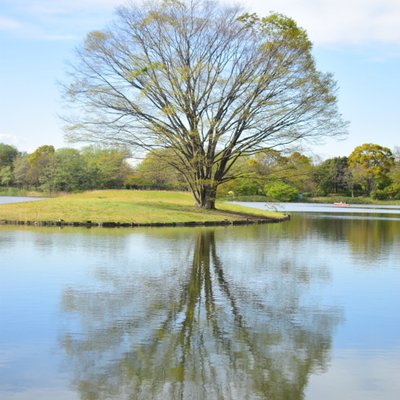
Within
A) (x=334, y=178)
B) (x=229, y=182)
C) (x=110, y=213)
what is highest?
(x=334, y=178)

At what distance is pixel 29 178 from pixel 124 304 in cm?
8682

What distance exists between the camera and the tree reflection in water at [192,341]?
620cm

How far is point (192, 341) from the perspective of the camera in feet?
25.8

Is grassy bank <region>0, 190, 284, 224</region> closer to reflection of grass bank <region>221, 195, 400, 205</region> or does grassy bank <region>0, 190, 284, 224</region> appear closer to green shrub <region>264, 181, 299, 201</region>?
reflection of grass bank <region>221, 195, 400, 205</region>

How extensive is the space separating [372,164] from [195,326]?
94.1m

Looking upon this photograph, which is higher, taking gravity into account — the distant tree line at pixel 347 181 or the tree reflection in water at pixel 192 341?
the distant tree line at pixel 347 181

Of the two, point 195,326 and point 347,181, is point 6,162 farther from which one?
point 195,326

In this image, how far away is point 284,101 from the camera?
35.7m

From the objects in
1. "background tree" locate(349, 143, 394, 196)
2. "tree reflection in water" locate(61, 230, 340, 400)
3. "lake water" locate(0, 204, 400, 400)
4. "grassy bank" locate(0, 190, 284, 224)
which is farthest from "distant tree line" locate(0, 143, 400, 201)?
"tree reflection in water" locate(61, 230, 340, 400)

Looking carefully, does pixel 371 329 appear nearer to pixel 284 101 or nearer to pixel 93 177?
pixel 284 101

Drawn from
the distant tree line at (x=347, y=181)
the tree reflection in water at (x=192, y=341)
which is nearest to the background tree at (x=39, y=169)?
the distant tree line at (x=347, y=181)

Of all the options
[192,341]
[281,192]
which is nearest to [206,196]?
[192,341]

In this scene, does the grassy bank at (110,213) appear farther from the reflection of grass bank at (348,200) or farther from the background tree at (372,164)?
the background tree at (372,164)

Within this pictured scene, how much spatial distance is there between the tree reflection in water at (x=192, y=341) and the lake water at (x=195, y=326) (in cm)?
2
